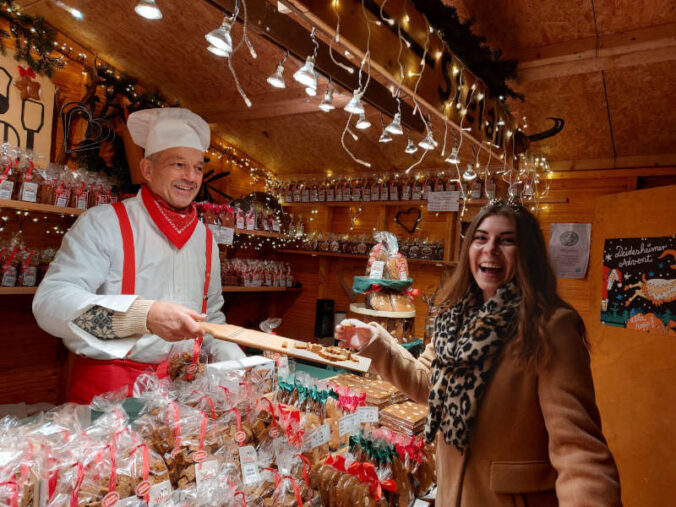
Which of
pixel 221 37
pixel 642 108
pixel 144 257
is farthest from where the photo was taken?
pixel 642 108

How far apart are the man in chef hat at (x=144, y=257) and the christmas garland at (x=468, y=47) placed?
137 cm

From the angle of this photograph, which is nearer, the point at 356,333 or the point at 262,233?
the point at 356,333

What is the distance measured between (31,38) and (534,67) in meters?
3.84

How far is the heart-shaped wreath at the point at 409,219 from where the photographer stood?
4.54 metres

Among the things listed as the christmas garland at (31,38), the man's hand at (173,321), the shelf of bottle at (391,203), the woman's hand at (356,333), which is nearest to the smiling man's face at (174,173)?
the man's hand at (173,321)

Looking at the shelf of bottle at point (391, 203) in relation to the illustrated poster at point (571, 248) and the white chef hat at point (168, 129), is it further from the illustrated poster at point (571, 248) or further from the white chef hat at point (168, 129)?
the white chef hat at point (168, 129)

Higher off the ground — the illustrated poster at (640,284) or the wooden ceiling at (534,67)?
the wooden ceiling at (534,67)

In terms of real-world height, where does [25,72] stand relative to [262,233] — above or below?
above

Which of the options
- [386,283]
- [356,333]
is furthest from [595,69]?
[356,333]

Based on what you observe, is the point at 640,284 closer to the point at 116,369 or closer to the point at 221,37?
the point at 221,37

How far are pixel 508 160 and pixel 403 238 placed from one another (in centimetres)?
137

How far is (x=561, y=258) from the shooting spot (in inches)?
157

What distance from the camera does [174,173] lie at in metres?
2.13

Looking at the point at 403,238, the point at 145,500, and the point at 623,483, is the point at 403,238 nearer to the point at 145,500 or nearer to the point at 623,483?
the point at 623,483
